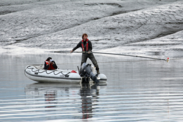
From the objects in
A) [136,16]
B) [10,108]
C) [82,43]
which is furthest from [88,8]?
[10,108]

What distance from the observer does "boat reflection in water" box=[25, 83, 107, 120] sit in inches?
296

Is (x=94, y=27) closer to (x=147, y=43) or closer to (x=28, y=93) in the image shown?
(x=147, y=43)

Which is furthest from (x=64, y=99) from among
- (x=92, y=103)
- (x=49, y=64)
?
(x=49, y=64)

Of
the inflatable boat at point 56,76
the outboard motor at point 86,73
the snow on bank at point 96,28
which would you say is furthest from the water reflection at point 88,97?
the snow on bank at point 96,28

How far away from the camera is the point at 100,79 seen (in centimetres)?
1330

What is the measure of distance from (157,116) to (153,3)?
9384 centimetres

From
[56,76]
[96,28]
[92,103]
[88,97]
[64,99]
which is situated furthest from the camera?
[96,28]

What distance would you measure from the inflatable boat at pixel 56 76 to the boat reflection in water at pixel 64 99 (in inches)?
13.9

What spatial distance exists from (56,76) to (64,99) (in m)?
3.83

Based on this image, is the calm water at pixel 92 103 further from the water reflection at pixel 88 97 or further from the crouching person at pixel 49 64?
the crouching person at pixel 49 64

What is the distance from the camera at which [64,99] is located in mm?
9383

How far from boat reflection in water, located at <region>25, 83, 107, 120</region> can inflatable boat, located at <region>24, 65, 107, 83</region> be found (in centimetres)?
35

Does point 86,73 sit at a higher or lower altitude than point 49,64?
lower

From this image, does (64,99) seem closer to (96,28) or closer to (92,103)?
(92,103)
